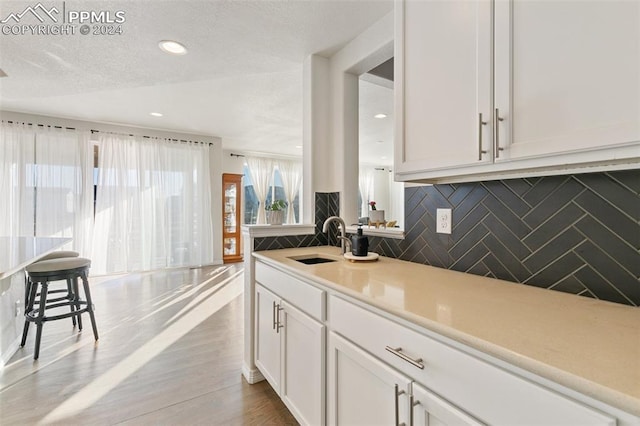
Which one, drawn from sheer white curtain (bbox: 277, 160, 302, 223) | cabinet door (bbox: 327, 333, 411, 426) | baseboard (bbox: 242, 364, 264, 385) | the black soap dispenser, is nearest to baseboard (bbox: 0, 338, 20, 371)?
baseboard (bbox: 242, 364, 264, 385)

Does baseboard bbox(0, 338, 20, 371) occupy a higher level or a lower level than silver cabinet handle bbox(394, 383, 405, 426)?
lower

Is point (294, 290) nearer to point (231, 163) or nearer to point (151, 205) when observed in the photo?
point (151, 205)

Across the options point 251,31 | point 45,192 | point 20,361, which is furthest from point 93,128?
point 251,31

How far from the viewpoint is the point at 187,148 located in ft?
18.3

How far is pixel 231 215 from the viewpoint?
21.9 ft

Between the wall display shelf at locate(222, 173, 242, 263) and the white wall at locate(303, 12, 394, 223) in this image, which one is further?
the wall display shelf at locate(222, 173, 242, 263)

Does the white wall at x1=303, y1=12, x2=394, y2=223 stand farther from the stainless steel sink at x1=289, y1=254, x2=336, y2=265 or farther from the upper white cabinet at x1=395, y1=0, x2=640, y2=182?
the upper white cabinet at x1=395, y1=0, x2=640, y2=182

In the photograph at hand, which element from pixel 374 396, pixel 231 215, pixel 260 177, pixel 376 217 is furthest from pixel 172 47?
pixel 260 177

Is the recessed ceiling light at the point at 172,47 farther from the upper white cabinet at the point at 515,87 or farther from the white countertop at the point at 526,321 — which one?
the white countertop at the point at 526,321

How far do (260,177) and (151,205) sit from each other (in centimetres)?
268

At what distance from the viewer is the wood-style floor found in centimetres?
175

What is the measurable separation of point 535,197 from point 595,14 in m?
0.62

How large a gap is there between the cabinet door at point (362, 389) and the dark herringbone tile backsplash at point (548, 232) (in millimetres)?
705

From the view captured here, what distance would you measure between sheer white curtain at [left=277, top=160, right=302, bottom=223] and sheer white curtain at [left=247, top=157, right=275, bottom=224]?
0.39m
